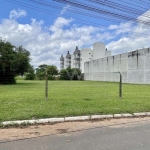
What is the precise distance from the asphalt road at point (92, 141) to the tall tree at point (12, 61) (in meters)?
21.3

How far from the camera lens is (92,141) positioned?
418cm

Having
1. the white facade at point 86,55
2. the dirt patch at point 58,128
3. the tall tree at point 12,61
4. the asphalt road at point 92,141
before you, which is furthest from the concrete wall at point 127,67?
the asphalt road at point 92,141

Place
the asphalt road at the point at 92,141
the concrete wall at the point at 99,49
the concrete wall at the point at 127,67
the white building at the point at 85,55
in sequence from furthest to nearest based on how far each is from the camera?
the white building at the point at 85,55 < the concrete wall at the point at 99,49 < the concrete wall at the point at 127,67 < the asphalt road at the point at 92,141

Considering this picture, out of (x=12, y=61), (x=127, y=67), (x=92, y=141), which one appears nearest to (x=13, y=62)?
(x=12, y=61)

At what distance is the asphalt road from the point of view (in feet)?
12.5

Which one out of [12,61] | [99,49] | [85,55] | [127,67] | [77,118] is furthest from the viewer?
[85,55]

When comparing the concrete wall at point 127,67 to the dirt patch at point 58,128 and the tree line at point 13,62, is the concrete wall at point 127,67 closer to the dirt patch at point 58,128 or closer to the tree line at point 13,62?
the tree line at point 13,62

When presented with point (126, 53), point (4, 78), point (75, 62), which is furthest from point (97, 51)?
point (4, 78)

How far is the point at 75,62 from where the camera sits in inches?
3051

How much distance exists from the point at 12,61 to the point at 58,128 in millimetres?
23405

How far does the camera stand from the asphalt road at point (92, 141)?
3815 mm

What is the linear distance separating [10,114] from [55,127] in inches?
69.4

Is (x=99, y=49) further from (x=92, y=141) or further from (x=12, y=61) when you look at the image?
(x=92, y=141)

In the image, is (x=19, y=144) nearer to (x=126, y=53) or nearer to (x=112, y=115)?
(x=112, y=115)
